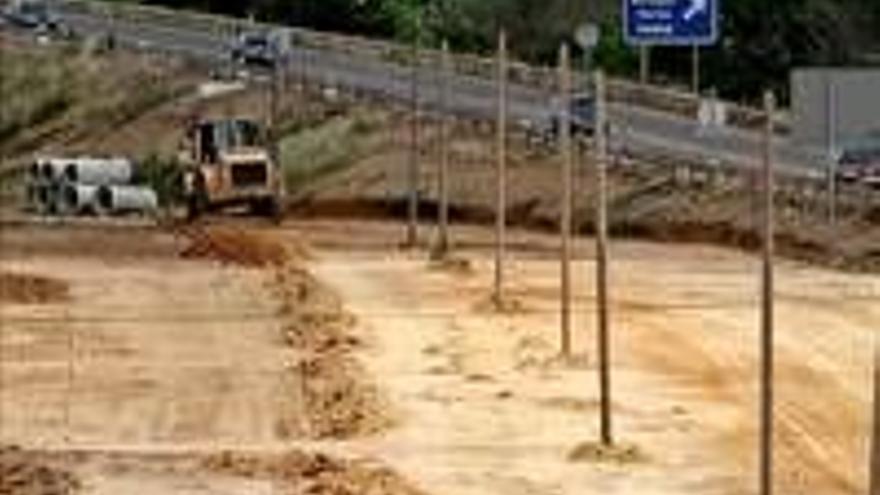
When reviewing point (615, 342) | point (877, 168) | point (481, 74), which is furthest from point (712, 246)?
point (481, 74)

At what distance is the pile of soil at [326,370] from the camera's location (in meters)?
39.0

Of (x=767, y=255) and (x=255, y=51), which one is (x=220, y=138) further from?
(x=767, y=255)

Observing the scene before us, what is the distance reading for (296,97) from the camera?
10606cm

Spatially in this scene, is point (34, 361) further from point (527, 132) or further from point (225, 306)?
point (527, 132)

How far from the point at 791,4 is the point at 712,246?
3062 centimetres

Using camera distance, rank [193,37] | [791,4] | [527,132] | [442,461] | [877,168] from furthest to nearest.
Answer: [193,37]
[791,4]
[527,132]
[877,168]
[442,461]

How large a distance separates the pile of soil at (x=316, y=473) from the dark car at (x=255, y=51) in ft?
240

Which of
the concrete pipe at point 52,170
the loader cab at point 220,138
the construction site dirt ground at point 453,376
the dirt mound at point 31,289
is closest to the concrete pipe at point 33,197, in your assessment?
the concrete pipe at point 52,170

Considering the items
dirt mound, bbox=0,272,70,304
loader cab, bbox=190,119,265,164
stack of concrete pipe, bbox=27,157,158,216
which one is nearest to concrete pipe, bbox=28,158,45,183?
stack of concrete pipe, bbox=27,157,158,216

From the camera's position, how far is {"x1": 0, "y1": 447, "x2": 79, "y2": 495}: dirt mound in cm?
3256

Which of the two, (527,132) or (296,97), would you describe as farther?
(296,97)

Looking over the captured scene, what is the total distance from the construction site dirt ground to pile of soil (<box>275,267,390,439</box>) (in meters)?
0.27

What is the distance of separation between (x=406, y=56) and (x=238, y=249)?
37.7 m

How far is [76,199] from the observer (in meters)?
90.4
